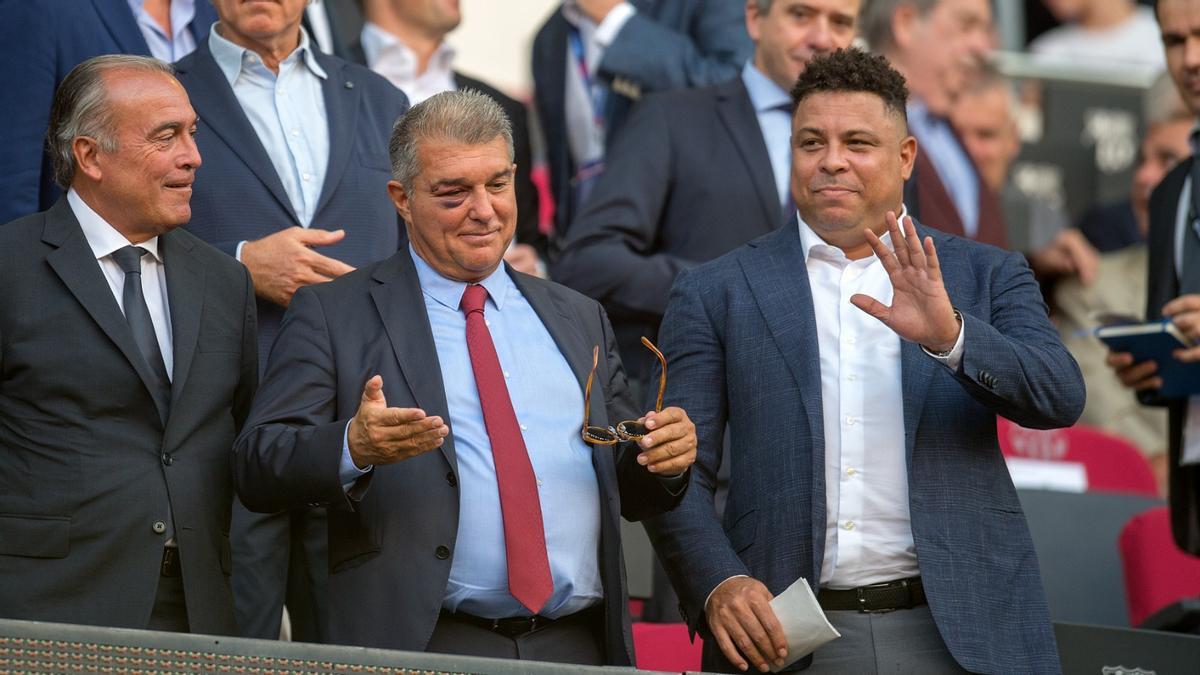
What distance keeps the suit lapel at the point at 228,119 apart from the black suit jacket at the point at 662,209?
3.45 ft

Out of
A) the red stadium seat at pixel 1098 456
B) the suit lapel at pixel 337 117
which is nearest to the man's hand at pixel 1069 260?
the red stadium seat at pixel 1098 456

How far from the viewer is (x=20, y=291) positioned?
3.57m

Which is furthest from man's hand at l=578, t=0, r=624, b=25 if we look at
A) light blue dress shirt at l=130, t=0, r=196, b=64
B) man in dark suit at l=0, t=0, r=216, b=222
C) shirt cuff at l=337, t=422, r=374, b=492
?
shirt cuff at l=337, t=422, r=374, b=492

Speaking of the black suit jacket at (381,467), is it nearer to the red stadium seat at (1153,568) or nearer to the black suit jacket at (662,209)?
the black suit jacket at (662,209)

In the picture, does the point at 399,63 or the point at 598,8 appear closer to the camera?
the point at 399,63

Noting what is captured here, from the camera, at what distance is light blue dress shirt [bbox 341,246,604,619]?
3.51 m

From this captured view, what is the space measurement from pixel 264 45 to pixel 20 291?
1.22 meters

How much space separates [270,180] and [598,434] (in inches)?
47.9

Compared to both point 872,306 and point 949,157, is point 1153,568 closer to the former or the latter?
point 949,157

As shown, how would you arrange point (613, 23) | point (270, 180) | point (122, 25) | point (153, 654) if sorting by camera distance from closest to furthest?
point (153, 654) → point (270, 180) → point (122, 25) → point (613, 23)

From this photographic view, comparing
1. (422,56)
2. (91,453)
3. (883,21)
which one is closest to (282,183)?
(91,453)

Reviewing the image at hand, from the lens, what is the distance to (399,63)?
561cm

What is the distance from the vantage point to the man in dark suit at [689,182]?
5.08 meters

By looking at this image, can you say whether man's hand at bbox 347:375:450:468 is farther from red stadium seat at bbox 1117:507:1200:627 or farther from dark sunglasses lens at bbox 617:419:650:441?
red stadium seat at bbox 1117:507:1200:627
